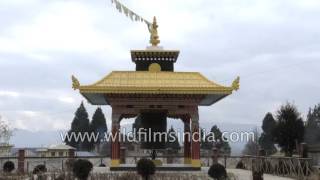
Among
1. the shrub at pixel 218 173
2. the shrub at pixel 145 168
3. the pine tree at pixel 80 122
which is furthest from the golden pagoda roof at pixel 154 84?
the pine tree at pixel 80 122

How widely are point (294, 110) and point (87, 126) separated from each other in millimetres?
27786

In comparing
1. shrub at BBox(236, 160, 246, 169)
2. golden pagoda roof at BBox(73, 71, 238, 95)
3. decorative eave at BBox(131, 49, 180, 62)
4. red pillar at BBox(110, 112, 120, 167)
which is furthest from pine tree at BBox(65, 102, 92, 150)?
golden pagoda roof at BBox(73, 71, 238, 95)

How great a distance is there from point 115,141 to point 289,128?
47.0ft

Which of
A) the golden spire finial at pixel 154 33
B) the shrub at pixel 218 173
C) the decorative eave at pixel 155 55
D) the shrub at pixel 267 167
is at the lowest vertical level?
the shrub at pixel 267 167

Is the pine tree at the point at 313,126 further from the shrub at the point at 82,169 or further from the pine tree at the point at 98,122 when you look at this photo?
the shrub at the point at 82,169

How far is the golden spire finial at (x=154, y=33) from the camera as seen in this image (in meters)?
26.0

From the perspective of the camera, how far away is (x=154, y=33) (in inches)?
1039

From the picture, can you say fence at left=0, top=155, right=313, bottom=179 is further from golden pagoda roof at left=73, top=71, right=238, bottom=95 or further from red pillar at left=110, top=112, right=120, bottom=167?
golden pagoda roof at left=73, top=71, right=238, bottom=95

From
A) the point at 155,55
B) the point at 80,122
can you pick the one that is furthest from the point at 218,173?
the point at 80,122

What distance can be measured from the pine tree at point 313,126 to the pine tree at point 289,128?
2397 centimetres

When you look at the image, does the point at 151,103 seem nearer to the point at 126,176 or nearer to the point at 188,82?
the point at 188,82

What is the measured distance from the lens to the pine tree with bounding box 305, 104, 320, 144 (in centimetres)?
5633

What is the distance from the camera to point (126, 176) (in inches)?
728

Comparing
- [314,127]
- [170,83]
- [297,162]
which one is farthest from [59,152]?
[314,127]
